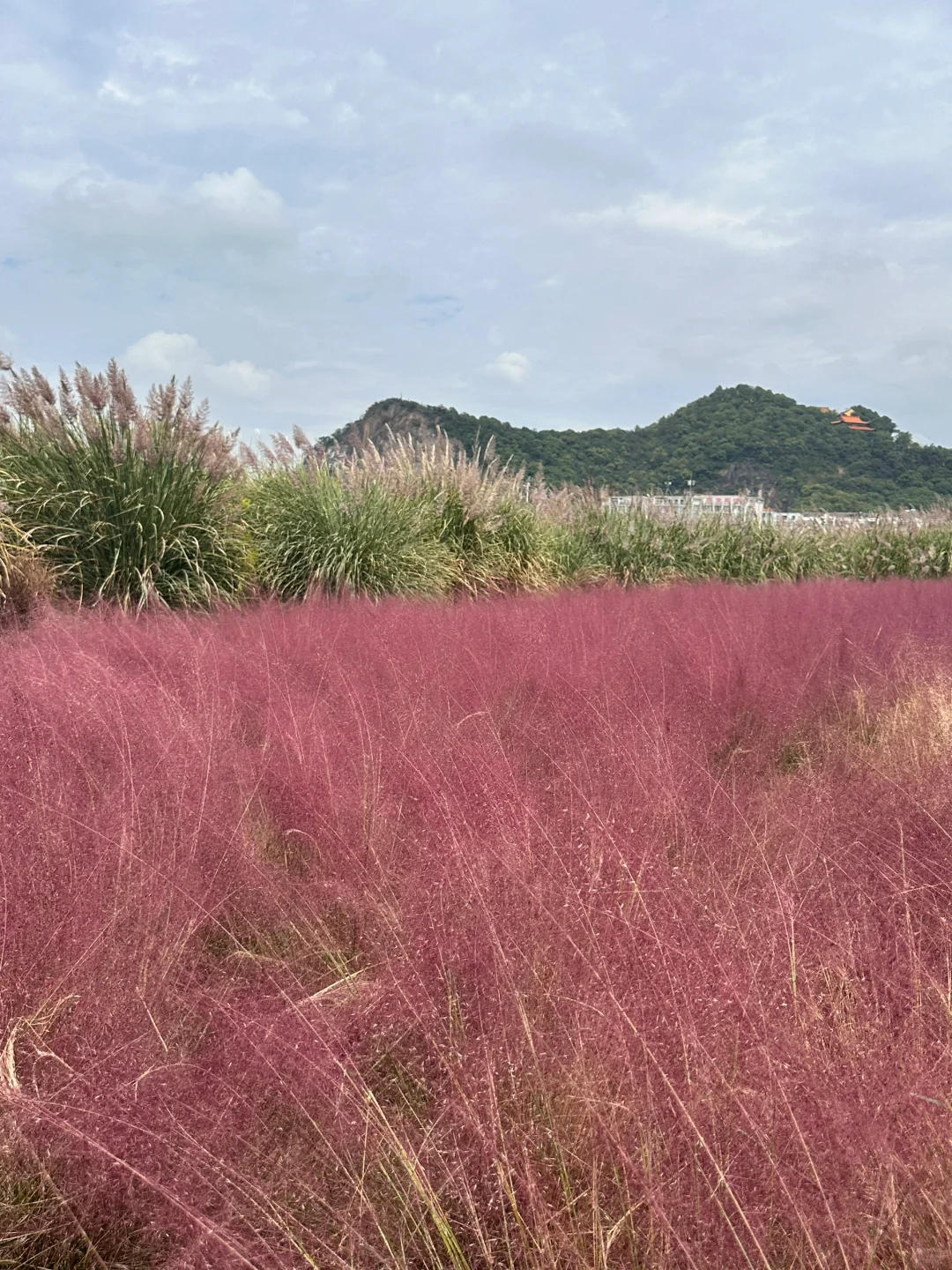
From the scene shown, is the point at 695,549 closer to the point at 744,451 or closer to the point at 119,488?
the point at 119,488

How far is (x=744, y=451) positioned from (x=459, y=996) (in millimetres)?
41101

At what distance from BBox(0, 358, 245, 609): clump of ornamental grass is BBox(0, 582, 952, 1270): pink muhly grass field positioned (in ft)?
11.1

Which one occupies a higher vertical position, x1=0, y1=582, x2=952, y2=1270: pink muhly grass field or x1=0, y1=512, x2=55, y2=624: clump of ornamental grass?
x1=0, y1=512, x2=55, y2=624: clump of ornamental grass

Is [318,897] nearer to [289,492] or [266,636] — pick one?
[266,636]

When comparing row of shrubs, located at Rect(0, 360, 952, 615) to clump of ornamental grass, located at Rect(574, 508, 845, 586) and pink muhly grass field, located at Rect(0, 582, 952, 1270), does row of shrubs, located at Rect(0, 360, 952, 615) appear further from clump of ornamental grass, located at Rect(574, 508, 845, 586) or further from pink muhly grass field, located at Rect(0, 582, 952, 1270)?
pink muhly grass field, located at Rect(0, 582, 952, 1270)

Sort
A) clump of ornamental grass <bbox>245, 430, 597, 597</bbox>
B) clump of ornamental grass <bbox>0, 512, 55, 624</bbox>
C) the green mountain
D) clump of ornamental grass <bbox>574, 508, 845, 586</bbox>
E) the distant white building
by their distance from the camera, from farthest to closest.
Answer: the green mountain → the distant white building → clump of ornamental grass <bbox>574, 508, 845, 586</bbox> → clump of ornamental grass <bbox>245, 430, 597, 597</bbox> → clump of ornamental grass <bbox>0, 512, 55, 624</bbox>

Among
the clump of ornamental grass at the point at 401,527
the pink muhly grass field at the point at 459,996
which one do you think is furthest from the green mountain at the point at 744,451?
the pink muhly grass field at the point at 459,996

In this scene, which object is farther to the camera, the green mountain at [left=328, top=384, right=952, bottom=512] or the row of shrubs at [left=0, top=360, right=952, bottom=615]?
the green mountain at [left=328, top=384, right=952, bottom=512]

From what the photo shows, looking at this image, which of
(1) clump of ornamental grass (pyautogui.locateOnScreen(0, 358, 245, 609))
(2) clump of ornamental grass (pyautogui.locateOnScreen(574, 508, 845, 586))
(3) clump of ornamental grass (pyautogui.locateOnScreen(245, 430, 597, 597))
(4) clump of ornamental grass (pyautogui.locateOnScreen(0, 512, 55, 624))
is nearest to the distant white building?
(2) clump of ornamental grass (pyautogui.locateOnScreen(574, 508, 845, 586))

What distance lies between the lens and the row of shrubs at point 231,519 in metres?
5.57

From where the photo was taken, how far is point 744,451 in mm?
38906

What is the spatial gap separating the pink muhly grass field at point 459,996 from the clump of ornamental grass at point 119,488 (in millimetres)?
3382

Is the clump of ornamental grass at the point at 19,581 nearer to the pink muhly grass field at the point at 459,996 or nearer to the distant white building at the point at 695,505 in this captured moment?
the pink muhly grass field at the point at 459,996

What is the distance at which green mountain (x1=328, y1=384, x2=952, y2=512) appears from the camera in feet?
101
